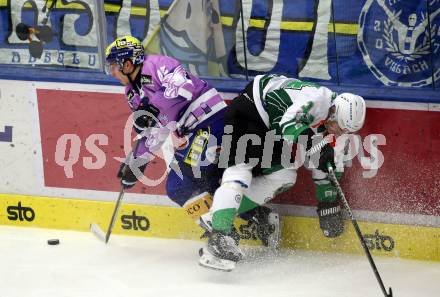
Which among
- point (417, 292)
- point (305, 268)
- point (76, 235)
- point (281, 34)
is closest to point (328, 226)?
point (305, 268)

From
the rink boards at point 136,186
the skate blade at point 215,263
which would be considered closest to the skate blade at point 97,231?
the rink boards at point 136,186

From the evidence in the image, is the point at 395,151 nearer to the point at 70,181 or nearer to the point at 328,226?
the point at 328,226

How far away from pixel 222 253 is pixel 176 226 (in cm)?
85

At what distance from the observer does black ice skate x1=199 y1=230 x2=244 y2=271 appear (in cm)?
485

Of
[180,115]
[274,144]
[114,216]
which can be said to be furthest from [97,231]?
[274,144]

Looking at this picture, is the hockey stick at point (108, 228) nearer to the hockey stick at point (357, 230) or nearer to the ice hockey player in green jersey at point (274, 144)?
the ice hockey player in green jersey at point (274, 144)

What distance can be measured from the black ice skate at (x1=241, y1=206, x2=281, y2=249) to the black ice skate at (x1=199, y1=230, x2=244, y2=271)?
46 centimetres

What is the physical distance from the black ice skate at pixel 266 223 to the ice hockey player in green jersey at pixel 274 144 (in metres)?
0.12

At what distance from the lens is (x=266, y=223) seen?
5355 mm

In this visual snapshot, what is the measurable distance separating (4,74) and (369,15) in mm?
2157

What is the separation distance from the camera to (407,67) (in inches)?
206

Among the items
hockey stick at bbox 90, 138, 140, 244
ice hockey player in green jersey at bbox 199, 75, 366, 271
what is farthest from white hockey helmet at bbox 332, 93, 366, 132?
hockey stick at bbox 90, 138, 140, 244

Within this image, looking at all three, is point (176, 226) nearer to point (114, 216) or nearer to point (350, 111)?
point (114, 216)

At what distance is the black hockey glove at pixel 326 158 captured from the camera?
4793mm
